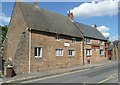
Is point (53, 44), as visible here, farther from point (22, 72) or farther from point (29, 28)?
point (22, 72)

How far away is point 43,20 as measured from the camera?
98.9 feet

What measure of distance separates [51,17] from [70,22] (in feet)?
22.9

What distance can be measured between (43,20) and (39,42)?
16.3 feet

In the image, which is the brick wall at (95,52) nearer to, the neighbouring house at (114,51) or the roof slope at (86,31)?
the roof slope at (86,31)

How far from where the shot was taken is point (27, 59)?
2480cm

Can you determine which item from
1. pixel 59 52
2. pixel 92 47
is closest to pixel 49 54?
pixel 59 52

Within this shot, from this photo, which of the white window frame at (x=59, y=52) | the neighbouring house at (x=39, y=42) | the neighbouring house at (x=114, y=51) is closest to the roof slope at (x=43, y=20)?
the neighbouring house at (x=39, y=42)

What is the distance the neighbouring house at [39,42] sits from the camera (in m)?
25.1

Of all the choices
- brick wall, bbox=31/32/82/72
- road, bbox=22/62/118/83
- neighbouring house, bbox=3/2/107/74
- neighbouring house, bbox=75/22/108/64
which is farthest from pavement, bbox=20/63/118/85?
neighbouring house, bbox=75/22/108/64

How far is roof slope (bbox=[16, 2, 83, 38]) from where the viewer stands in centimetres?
2744

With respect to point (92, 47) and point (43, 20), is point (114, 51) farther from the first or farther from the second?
point (43, 20)

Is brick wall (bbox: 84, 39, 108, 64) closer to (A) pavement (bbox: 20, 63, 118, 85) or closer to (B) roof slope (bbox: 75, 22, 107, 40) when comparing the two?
(B) roof slope (bbox: 75, 22, 107, 40)

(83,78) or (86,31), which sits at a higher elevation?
(86,31)

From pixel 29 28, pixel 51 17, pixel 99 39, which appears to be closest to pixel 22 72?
pixel 29 28
